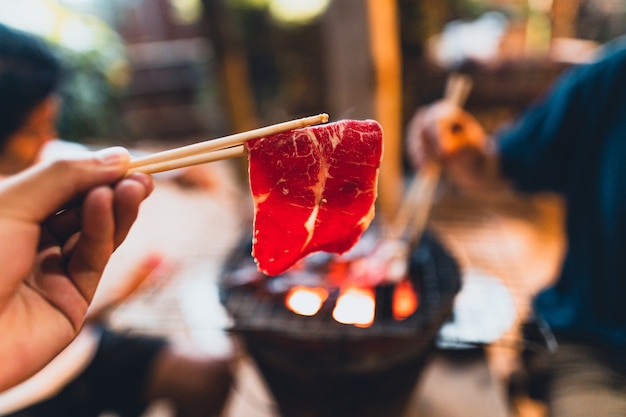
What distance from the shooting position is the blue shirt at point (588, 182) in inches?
78.2

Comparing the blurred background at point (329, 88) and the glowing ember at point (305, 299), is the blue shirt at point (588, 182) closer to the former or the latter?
the blurred background at point (329, 88)

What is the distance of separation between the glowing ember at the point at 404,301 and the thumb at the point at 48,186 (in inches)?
56.8

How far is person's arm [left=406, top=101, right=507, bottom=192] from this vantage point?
2.52 metres

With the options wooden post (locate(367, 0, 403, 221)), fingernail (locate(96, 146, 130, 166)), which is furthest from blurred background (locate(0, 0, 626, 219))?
fingernail (locate(96, 146, 130, 166))

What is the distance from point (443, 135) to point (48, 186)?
7.12 ft

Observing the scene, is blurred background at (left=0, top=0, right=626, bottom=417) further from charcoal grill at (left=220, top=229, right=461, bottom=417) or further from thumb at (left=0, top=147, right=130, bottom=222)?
thumb at (left=0, top=147, right=130, bottom=222)

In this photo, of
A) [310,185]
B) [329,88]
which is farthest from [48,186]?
[329,88]

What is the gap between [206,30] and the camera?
15.2 feet

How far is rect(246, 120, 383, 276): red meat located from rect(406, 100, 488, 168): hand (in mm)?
1473

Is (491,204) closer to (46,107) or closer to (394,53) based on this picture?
(394,53)

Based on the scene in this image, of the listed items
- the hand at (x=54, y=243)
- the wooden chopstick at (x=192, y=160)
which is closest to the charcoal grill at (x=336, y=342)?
the hand at (x=54, y=243)

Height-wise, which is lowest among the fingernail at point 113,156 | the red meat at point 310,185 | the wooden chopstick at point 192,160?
the red meat at point 310,185

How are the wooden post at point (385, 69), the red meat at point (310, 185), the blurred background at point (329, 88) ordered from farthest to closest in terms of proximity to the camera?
the wooden post at point (385, 69) < the blurred background at point (329, 88) < the red meat at point (310, 185)

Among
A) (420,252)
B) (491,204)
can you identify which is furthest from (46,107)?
(491,204)
